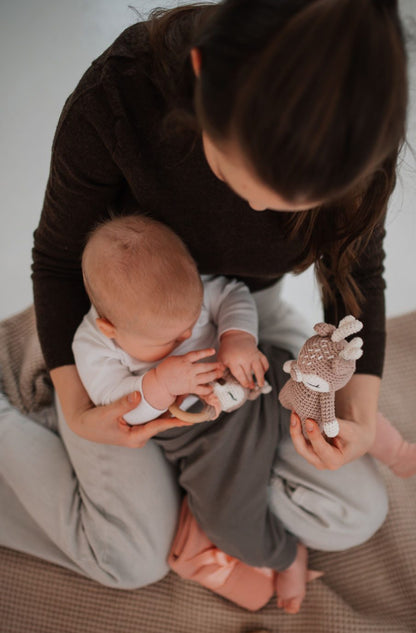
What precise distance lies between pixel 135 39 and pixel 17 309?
1.09 metres

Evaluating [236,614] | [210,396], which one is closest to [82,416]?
[210,396]

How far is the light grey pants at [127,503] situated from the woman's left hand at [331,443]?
170mm

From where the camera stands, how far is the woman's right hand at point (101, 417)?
0.82 metres

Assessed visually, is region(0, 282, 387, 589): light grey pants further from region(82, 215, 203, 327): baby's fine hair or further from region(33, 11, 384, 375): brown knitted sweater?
region(82, 215, 203, 327): baby's fine hair

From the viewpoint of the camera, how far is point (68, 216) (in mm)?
844

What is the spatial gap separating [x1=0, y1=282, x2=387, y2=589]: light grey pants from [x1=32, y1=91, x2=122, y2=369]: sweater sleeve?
0.22 metres

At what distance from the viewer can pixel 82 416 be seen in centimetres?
91

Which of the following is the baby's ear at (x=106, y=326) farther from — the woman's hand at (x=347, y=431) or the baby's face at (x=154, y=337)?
the woman's hand at (x=347, y=431)

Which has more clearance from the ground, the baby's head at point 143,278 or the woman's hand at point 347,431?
the baby's head at point 143,278

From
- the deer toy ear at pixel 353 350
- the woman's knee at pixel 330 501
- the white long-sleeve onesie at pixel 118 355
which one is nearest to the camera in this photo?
the deer toy ear at pixel 353 350

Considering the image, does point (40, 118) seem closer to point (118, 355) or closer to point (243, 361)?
point (118, 355)

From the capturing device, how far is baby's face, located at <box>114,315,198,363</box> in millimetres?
770

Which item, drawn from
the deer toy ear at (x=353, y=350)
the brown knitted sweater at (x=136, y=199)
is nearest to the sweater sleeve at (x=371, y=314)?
the brown knitted sweater at (x=136, y=199)

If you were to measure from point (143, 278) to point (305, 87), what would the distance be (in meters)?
0.37
